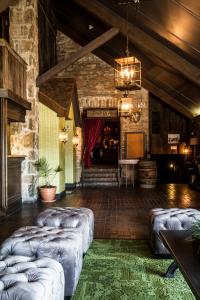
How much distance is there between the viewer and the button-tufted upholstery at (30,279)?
5.57 ft

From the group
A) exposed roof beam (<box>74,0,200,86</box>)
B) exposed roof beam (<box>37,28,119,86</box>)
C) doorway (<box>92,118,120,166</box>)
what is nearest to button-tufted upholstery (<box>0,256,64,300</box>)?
exposed roof beam (<box>37,28,119,86</box>)

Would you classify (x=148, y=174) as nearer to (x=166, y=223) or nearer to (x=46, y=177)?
(x=46, y=177)

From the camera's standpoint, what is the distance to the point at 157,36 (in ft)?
24.5

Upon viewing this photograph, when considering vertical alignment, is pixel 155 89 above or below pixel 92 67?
below

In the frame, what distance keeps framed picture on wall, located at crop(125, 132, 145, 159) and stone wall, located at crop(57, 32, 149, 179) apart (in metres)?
0.21

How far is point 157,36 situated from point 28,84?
11.1ft

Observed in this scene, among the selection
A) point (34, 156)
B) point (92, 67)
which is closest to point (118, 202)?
point (34, 156)

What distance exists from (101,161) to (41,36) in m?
9.00

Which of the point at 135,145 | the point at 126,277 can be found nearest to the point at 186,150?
the point at 135,145

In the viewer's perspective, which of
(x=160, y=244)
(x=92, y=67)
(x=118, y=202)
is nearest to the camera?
(x=160, y=244)

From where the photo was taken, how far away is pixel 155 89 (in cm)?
1172

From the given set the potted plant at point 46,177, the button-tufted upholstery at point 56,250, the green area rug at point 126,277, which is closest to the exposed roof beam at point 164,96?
the potted plant at point 46,177

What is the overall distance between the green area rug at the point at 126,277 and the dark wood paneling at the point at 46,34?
20.2ft

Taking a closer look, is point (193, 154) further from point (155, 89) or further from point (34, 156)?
point (34, 156)
